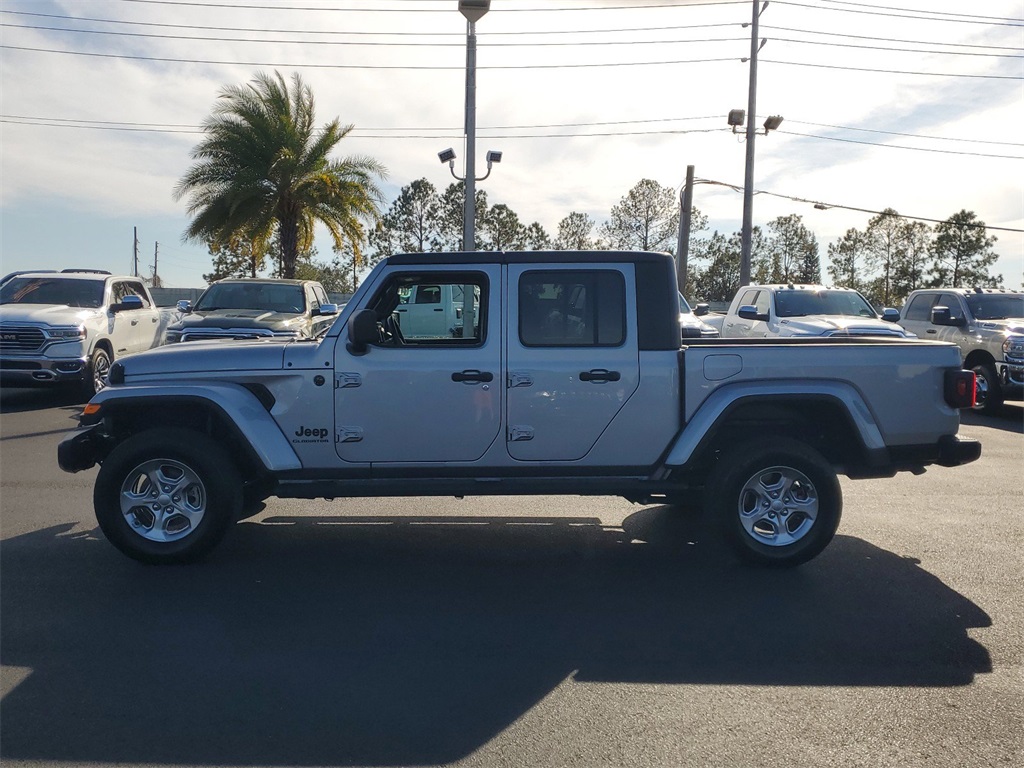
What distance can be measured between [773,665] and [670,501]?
189 cm

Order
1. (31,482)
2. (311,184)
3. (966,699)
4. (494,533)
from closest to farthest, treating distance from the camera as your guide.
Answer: (966,699), (494,533), (31,482), (311,184)

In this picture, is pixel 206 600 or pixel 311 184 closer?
pixel 206 600

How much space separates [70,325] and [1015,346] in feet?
46.5

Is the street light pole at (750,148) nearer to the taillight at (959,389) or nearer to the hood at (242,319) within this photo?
the hood at (242,319)

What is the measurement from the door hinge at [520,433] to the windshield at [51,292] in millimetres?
10849

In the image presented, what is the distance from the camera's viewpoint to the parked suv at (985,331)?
43.7 ft

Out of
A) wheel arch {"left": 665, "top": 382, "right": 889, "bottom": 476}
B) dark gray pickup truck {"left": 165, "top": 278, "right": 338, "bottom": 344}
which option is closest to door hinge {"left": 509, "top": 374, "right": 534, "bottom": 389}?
wheel arch {"left": 665, "top": 382, "right": 889, "bottom": 476}

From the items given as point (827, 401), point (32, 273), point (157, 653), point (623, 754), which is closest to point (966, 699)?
point (623, 754)

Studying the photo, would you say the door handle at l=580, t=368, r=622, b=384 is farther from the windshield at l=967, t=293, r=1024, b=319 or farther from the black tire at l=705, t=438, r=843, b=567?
the windshield at l=967, t=293, r=1024, b=319

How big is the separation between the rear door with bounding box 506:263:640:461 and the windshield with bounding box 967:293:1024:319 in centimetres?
1134

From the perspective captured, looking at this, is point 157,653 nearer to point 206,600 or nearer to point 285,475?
point 206,600

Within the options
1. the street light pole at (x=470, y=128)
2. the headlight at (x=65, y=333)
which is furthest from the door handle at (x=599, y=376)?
the street light pole at (x=470, y=128)

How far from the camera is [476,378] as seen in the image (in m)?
5.56

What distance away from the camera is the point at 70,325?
1299 centimetres
